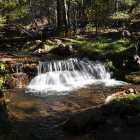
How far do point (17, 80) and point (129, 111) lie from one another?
886cm

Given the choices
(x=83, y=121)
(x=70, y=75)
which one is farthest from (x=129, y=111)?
(x=70, y=75)

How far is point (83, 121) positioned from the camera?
27.4ft

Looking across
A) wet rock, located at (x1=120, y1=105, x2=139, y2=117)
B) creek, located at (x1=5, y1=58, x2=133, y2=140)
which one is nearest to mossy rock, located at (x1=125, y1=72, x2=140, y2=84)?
creek, located at (x1=5, y1=58, x2=133, y2=140)

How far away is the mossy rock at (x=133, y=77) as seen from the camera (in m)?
15.5

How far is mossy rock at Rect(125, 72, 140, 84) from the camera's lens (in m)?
15.5

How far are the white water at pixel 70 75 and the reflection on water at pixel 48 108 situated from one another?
152 centimetres

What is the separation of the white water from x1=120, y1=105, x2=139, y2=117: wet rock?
6.02m

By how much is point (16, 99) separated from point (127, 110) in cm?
598

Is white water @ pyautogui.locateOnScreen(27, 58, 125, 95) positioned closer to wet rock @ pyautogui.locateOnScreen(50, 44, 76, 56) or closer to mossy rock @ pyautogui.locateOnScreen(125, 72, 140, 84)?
mossy rock @ pyautogui.locateOnScreen(125, 72, 140, 84)

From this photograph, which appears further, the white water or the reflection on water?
the white water

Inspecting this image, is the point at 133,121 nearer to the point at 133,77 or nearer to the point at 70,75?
the point at 133,77

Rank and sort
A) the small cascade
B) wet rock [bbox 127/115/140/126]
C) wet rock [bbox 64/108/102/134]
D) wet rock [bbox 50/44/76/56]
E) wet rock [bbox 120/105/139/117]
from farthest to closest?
wet rock [bbox 50/44/76/56]
the small cascade
wet rock [bbox 120/105/139/117]
wet rock [bbox 127/115/140/126]
wet rock [bbox 64/108/102/134]

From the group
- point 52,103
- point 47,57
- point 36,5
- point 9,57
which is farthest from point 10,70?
point 36,5

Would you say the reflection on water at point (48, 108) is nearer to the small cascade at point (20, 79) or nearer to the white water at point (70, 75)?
the small cascade at point (20, 79)
